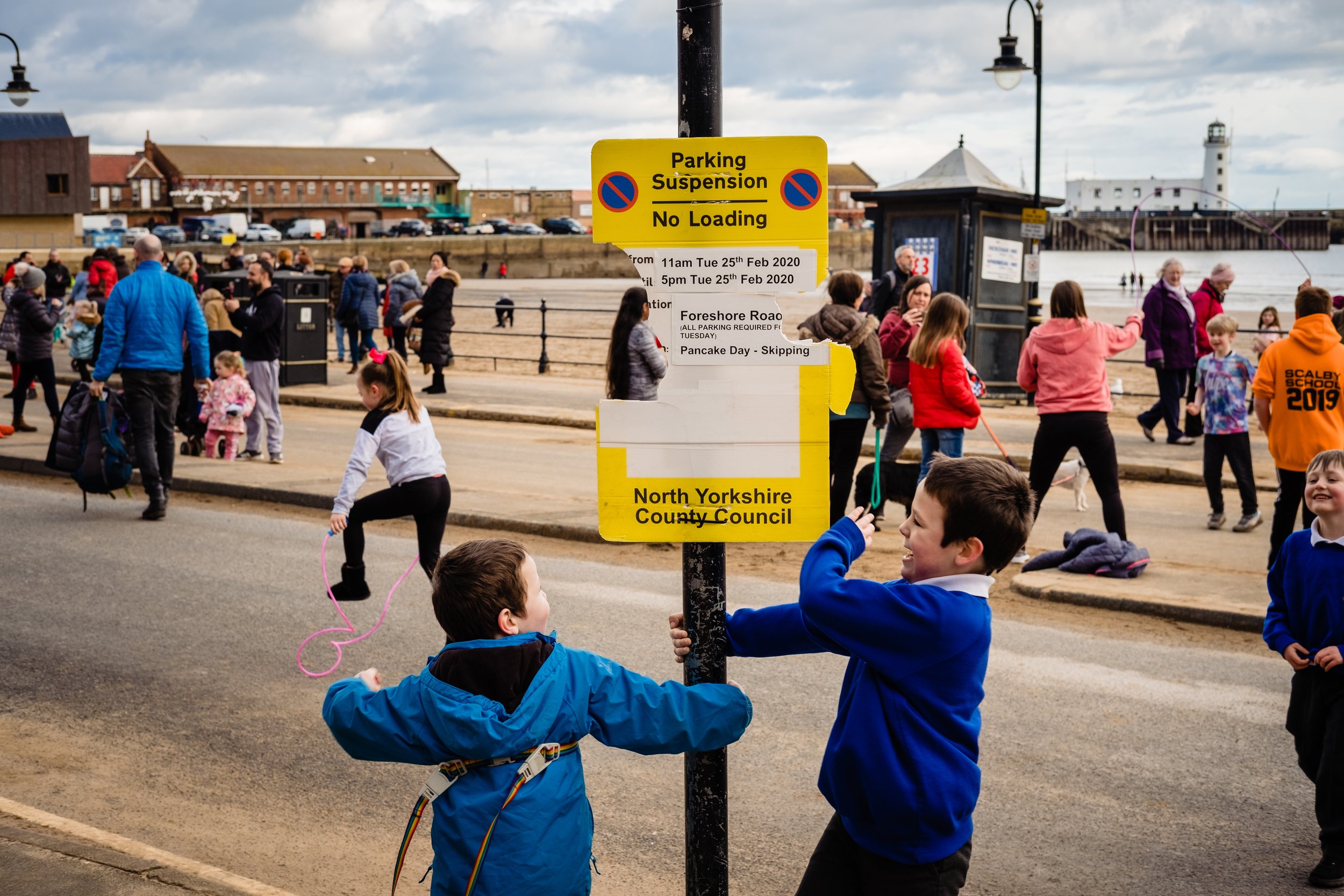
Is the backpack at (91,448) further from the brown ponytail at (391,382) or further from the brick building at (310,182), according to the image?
the brick building at (310,182)

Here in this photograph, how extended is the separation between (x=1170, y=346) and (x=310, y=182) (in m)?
119

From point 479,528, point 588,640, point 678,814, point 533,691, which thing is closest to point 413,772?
point 678,814

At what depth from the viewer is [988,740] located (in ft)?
18.3

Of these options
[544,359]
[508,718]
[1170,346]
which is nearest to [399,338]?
[544,359]

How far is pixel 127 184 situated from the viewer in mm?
120625

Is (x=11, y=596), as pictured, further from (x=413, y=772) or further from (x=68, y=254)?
(x=68, y=254)

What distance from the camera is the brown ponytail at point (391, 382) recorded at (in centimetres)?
680

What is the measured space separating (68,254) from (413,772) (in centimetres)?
6308

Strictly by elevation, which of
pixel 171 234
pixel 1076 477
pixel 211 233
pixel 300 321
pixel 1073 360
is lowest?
pixel 1076 477

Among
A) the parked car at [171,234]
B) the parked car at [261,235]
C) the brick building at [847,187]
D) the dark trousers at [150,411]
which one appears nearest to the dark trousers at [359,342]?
the dark trousers at [150,411]

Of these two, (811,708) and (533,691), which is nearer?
(533,691)

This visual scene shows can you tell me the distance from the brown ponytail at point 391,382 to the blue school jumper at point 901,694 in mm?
4527

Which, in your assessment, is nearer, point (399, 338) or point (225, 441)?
point (225, 441)

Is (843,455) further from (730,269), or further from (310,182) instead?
(310,182)
